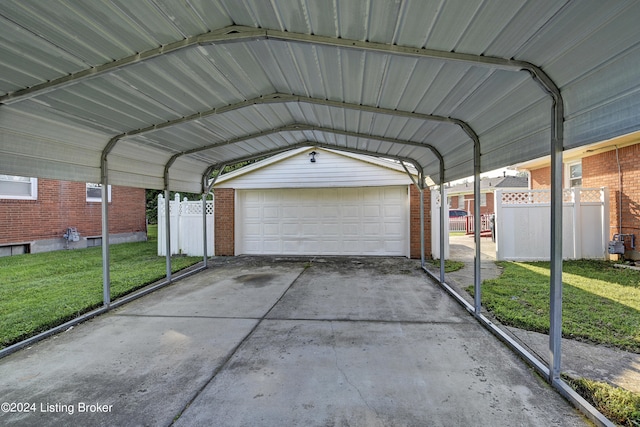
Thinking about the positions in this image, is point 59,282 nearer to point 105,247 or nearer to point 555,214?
point 105,247

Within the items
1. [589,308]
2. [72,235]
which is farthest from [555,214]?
[72,235]

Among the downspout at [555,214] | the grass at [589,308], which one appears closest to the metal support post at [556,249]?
the downspout at [555,214]

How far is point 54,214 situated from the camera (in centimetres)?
1087

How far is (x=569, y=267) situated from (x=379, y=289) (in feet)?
16.2

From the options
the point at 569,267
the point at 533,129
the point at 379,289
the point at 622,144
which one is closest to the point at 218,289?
the point at 379,289

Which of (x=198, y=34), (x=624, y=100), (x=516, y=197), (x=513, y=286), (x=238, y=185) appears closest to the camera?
(x=624, y=100)

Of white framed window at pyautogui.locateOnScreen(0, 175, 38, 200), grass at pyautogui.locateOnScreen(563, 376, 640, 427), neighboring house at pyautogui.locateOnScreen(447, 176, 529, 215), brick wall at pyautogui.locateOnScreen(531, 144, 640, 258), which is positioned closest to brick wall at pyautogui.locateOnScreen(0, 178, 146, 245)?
white framed window at pyautogui.locateOnScreen(0, 175, 38, 200)

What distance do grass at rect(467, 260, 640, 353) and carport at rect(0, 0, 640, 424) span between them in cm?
70

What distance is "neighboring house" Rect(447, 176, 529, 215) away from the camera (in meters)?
21.9

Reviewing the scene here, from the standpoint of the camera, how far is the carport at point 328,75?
2146mm

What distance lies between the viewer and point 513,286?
5.81 m

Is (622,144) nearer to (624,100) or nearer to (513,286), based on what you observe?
(513,286)

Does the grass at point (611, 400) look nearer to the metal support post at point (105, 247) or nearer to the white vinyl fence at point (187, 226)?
the metal support post at point (105, 247)

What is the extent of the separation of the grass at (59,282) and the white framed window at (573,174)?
12.1 meters
